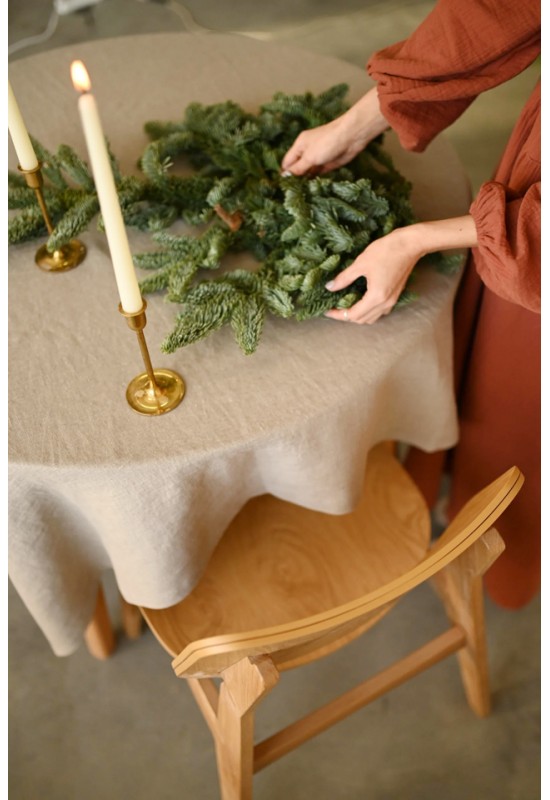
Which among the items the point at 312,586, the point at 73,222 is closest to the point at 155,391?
the point at 73,222

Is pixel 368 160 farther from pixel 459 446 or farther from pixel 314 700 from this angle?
pixel 314 700

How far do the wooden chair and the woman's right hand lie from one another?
50 cm

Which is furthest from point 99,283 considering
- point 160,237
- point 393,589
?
point 393,589


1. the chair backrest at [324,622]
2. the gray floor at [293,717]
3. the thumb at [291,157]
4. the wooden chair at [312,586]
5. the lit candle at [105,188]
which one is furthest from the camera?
the gray floor at [293,717]

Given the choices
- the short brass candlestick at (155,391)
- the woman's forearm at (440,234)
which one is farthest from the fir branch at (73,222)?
the woman's forearm at (440,234)

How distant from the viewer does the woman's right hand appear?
3.67ft

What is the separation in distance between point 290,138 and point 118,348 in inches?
18.9

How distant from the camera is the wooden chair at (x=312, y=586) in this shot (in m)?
1.02

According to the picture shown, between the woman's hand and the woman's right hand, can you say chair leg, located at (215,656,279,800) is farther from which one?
the woman's right hand

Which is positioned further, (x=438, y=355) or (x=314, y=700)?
(x=314, y=700)

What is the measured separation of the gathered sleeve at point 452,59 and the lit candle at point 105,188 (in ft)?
1.69

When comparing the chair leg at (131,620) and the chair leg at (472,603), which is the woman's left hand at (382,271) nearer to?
the chair leg at (472,603)

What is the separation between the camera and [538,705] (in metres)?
1.42
